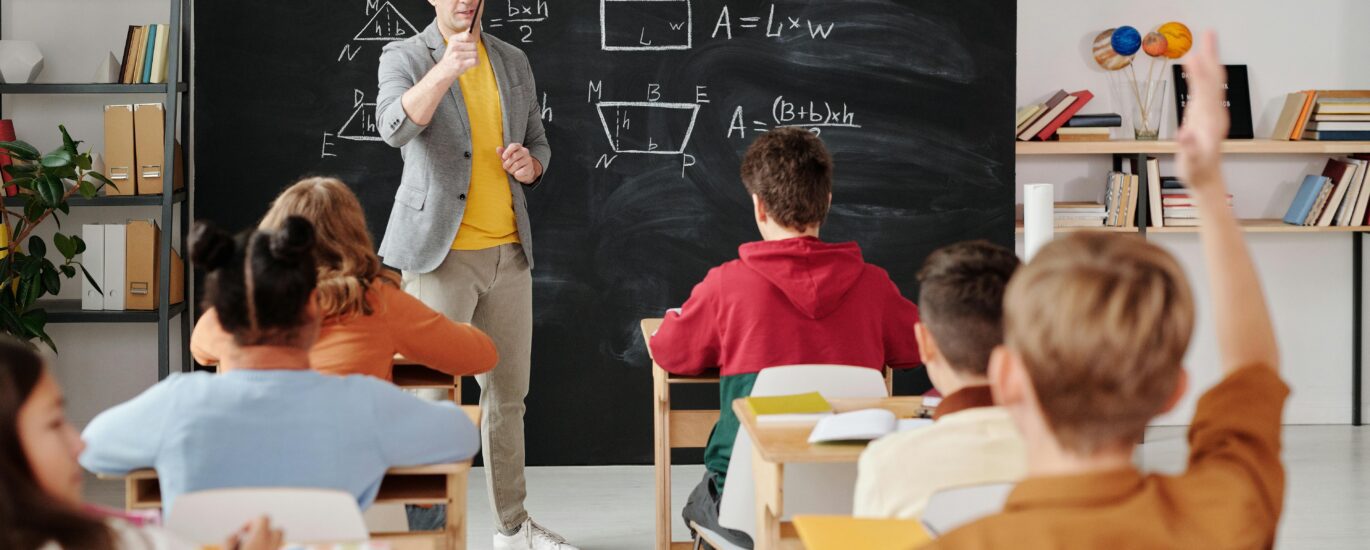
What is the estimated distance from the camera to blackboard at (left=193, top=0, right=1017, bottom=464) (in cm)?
443

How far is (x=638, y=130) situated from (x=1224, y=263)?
11.0 ft

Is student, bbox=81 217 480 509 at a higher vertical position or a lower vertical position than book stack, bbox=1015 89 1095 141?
lower

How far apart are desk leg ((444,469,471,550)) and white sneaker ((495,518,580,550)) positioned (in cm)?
134

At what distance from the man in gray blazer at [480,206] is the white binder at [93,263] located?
4.54 ft

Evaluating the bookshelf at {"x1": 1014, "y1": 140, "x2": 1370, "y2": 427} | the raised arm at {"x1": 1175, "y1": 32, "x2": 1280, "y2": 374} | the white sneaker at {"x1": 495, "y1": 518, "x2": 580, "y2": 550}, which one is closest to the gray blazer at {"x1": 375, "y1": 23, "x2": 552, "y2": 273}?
the white sneaker at {"x1": 495, "y1": 518, "x2": 580, "y2": 550}

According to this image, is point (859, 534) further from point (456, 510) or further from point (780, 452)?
point (456, 510)

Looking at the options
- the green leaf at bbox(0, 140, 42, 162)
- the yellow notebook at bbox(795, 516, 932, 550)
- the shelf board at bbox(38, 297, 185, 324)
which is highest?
the green leaf at bbox(0, 140, 42, 162)

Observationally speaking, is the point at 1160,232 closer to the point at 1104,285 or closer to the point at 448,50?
the point at 448,50

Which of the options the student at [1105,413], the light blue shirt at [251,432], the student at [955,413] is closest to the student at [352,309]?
the light blue shirt at [251,432]

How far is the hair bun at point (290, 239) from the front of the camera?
184cm

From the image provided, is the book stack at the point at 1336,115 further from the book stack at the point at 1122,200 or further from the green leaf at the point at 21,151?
the green leaf at the point at 21,151

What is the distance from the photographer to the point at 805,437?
2070mm

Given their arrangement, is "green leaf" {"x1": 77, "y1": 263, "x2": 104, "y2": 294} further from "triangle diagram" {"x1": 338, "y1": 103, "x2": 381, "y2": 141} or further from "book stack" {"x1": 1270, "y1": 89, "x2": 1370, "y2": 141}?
"book stack" {"x1": 1270, "y1": 89, "x2": 1370, "y2": 141}

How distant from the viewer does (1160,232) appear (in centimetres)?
500
